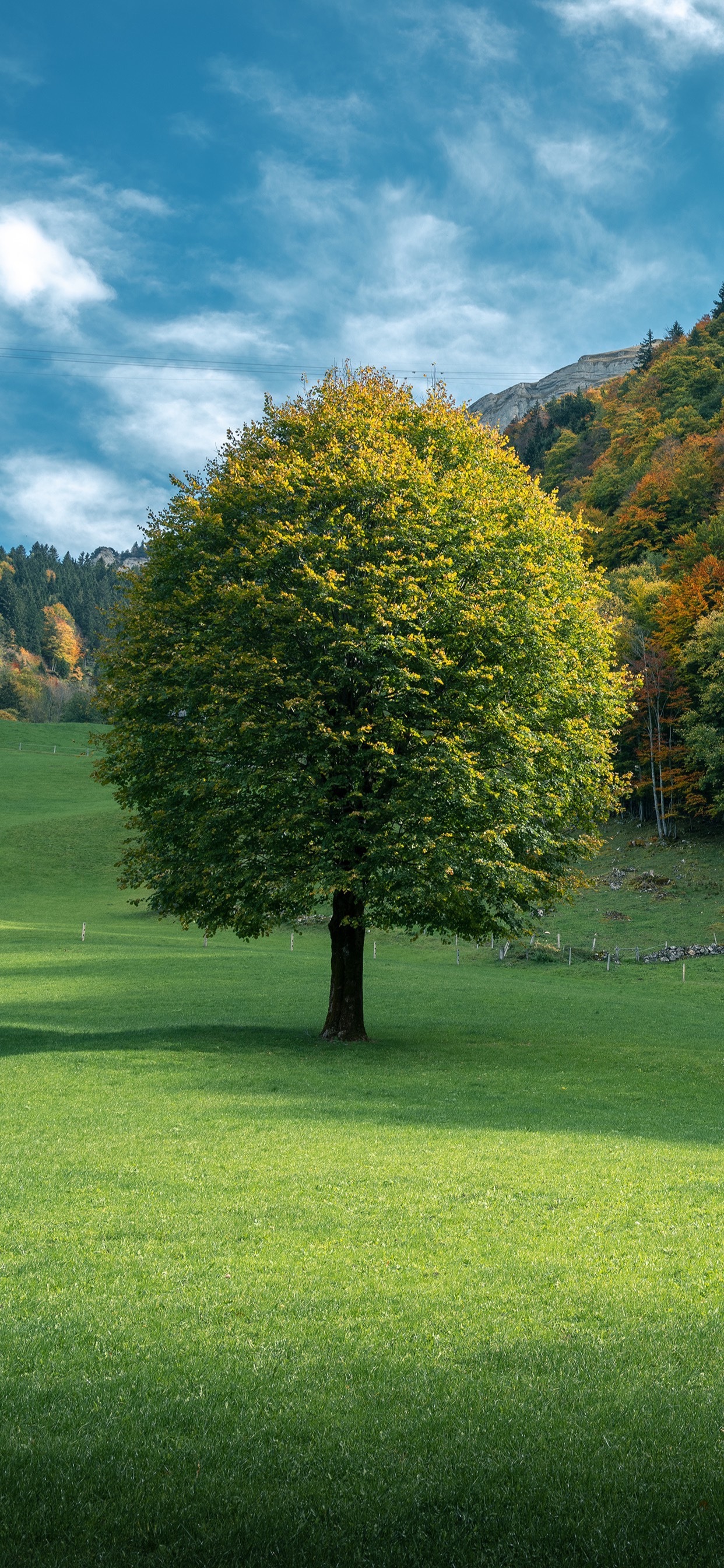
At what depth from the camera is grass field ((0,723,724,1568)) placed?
5355mm

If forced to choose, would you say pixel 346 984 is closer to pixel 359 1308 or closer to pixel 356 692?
pixel 356 692

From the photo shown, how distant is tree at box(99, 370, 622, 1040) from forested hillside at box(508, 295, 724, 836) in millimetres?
5937

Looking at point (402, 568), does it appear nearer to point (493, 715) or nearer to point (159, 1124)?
point (493, 715)

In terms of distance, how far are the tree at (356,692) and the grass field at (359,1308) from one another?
4.81 metres

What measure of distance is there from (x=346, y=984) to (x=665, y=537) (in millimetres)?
90546

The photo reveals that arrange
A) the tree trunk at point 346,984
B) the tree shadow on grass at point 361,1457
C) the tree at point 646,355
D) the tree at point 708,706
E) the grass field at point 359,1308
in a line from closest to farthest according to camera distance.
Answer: the tree shadow on grass at point 361,1457, the grass field at point 359,1308, the tree trunk at point 346,984, the tree at point 708,706, the tree at point 646,355

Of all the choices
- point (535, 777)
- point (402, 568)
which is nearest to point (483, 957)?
point (535, 777)

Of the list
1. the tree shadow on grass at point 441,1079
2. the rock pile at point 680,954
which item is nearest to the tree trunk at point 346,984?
the tree shadow on grass at point 441,1079

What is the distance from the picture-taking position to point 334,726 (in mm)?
25172

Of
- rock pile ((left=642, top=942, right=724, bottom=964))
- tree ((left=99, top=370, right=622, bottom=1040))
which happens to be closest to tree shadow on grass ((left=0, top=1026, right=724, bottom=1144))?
tree ((left=99, top=370, right=622, bottom=1040))

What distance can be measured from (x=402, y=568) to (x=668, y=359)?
135 meters

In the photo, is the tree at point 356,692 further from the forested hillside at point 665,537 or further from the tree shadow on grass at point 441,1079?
the forested hillside at point 665,537

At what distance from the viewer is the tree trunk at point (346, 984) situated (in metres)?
27.7

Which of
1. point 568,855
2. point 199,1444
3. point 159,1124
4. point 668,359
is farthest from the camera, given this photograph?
point 668,359
